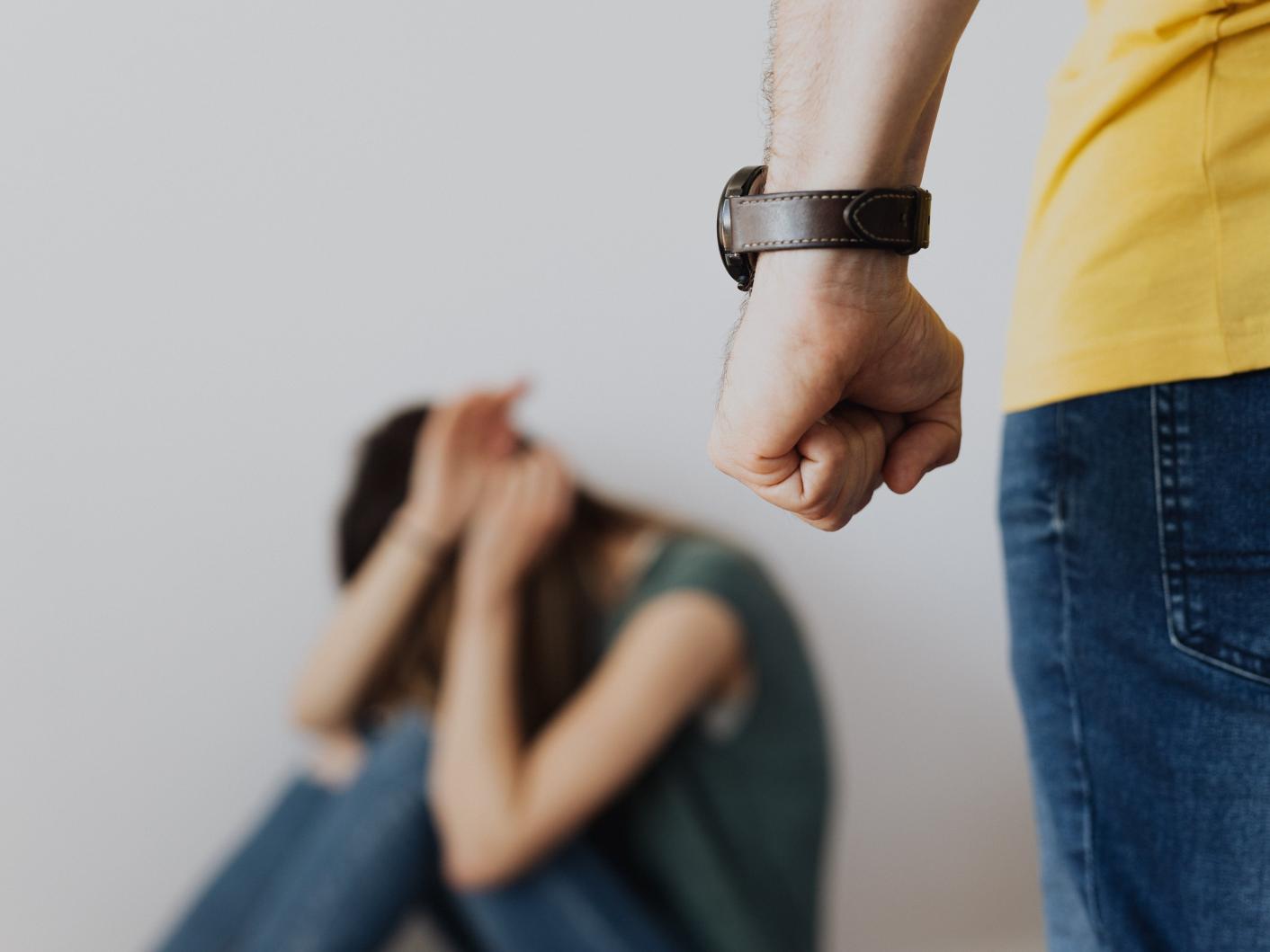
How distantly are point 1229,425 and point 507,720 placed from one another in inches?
34.1

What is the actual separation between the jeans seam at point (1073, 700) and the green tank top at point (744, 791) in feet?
2.16

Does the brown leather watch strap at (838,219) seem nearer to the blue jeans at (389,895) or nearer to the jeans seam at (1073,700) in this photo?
the jeans seam at (1073,700)

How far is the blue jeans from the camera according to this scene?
43.8 inches

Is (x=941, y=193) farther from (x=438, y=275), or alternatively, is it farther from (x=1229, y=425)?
(x=1229, y=425)

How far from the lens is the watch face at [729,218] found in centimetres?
44

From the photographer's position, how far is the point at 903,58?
0.40 metres

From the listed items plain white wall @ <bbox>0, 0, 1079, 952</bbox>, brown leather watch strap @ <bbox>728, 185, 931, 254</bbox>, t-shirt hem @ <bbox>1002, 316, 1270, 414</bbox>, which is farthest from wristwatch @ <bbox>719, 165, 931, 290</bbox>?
plain white wall @ <bbox>0, 0, 1079, 952</bbox>

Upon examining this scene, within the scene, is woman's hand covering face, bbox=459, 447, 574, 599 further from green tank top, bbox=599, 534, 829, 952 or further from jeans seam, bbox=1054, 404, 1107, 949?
jeans seam, bbox=1054, 404, 1107, 949

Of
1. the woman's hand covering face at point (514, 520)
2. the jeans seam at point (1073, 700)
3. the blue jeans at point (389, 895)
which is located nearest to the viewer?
the jeans seam at point (1073, 700)

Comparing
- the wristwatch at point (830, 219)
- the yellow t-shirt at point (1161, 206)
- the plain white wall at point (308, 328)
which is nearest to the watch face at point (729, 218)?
the wristwatch at point (830, 219)

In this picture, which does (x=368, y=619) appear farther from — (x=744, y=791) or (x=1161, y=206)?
(x=1161, y=206)

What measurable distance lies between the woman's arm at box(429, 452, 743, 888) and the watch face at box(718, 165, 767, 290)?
737 mm

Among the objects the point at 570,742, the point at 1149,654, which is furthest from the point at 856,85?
the point at 570,742

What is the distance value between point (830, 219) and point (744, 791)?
3.09 feet
